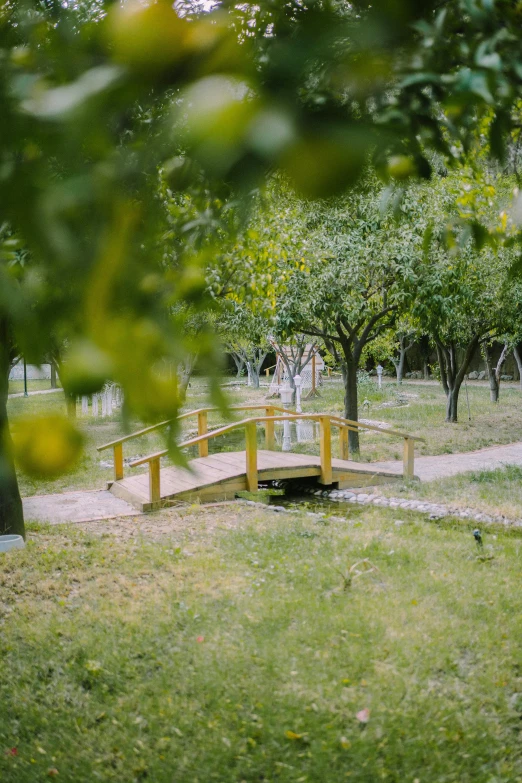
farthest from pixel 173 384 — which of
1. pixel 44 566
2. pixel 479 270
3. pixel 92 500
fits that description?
pixel 479 270

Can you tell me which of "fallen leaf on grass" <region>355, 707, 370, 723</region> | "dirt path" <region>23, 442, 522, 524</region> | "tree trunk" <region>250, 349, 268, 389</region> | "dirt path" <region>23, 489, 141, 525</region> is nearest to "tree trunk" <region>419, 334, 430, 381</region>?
"tree trunk" <region>250, 349, 268, 389</region>

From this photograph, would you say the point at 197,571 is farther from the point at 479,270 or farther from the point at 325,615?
the point at 479,270

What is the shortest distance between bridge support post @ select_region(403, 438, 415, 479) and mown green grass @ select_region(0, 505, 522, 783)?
437 centimetres

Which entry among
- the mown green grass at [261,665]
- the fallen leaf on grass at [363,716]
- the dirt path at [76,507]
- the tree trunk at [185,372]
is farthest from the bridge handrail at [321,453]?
the tree trunk at [185,372]

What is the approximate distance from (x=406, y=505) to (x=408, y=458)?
7.30ft

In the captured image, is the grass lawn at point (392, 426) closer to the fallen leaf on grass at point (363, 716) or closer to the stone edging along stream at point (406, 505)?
the stone edging along stream at point (406, 505)

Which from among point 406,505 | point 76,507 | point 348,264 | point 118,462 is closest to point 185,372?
point 406,505

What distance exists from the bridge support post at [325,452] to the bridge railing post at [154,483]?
2.58 m

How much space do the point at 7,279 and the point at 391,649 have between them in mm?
3898

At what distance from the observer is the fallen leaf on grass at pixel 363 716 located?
3.26m

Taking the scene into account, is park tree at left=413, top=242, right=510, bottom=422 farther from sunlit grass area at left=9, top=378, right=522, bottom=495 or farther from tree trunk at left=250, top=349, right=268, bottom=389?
tree trunk at left=250, top=349, right=268, bottom=389

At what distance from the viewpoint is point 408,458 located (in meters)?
10.7

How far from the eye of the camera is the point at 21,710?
11.5 feet

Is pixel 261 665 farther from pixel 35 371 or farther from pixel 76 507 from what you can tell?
pixel 76 507
